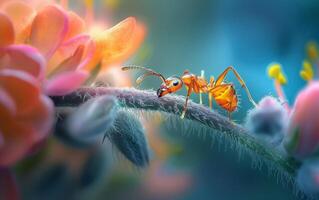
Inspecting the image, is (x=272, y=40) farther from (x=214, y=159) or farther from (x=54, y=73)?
(x=54, y=73)

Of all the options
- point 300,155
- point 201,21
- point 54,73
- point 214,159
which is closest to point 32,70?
point 54,73

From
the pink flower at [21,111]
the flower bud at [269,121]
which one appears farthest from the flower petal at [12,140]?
the flower bud at [269,121]

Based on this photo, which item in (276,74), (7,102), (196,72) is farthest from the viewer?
(196,72)

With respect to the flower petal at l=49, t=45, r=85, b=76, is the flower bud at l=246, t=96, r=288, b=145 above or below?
above

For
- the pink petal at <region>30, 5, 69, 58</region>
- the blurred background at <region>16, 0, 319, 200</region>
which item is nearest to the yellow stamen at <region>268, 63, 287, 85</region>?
the blurred background at <region>16, 0, 319, 200</region>

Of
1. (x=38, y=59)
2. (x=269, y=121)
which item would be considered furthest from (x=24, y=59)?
(x=269, y=121)

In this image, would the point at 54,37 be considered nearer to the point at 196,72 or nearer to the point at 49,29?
the point at 49,29

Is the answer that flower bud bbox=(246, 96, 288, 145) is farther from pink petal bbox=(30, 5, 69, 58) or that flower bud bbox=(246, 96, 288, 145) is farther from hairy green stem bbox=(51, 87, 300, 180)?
pink petal bbox=(30, 5, 69, 58)
